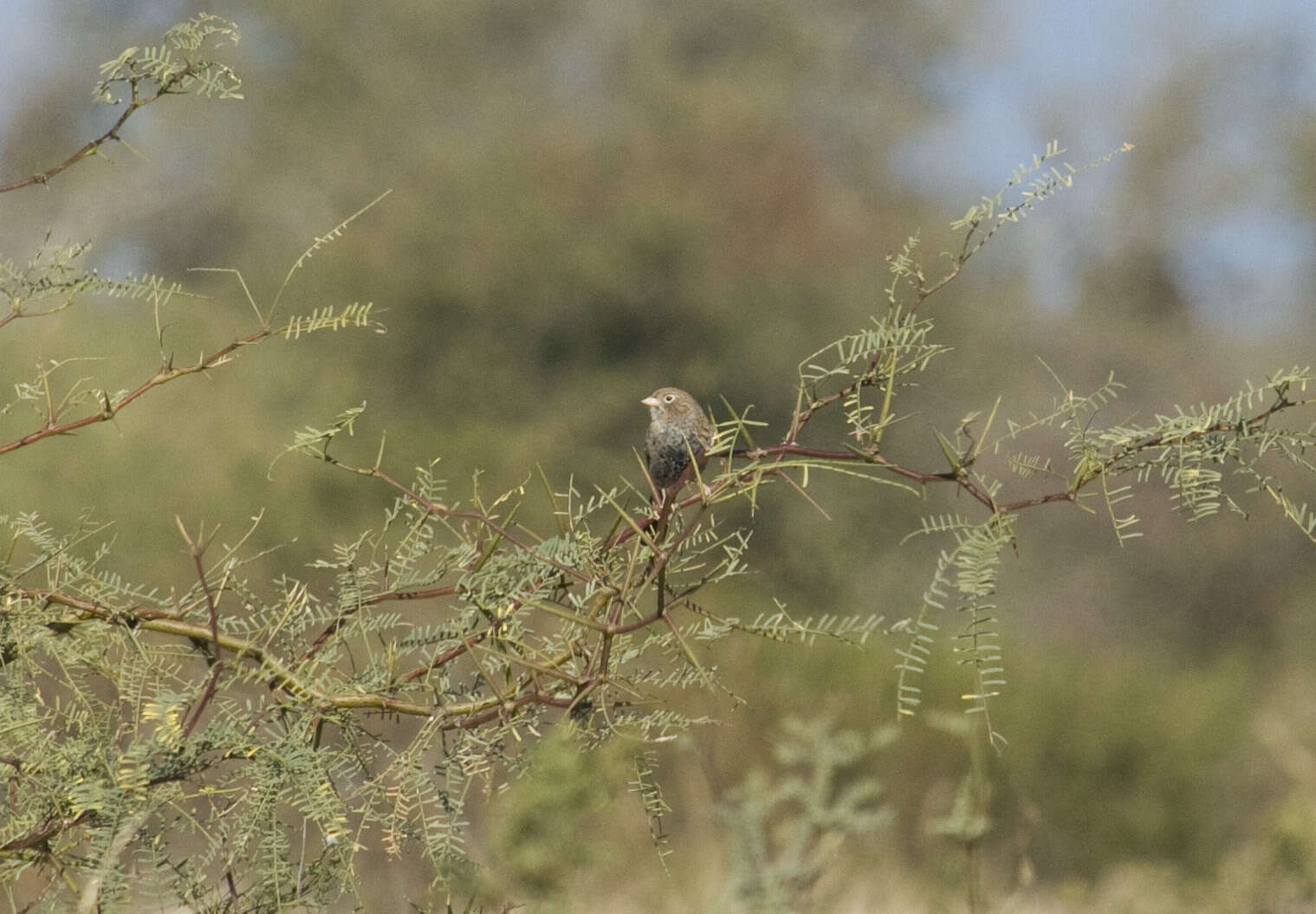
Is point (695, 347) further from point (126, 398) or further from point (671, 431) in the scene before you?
point (126, 398)

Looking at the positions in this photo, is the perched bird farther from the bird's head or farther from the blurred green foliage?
the blurred green foliage

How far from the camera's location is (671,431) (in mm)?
5047

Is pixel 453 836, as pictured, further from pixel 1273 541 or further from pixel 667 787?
pixel 1273 541

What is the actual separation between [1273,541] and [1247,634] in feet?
4.61

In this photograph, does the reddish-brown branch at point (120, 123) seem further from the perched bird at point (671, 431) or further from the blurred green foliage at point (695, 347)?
the perched bird at point (671, 431)

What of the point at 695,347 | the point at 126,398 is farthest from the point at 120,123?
the point at 695,347

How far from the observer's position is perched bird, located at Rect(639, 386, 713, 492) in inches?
193

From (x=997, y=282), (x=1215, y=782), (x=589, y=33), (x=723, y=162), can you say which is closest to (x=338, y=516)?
(x=1215, y=782)

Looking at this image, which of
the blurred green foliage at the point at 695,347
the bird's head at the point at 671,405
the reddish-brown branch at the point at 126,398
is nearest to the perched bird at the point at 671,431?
the bird's head at the point at 671,405

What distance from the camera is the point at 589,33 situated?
4109 centimetres

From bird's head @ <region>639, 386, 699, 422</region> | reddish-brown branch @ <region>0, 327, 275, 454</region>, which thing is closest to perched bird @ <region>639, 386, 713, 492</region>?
bird's head @ <region>639, 386, 699, 422</region>

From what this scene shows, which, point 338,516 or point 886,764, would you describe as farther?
point 338,516

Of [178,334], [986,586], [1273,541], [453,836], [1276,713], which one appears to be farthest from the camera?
[1273,541]

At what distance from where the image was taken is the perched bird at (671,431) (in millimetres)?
4902
